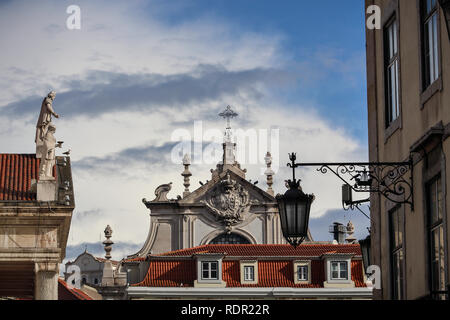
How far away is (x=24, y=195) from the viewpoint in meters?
33.0

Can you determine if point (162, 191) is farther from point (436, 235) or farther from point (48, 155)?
point (436, 235)

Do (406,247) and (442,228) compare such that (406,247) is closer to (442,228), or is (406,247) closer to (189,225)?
(442,228)

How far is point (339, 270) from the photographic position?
55125 mm

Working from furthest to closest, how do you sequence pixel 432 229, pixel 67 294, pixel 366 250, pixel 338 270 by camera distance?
pixel 67 294 < pixel 338 270 < pixel 366 250 < pixel 432 229

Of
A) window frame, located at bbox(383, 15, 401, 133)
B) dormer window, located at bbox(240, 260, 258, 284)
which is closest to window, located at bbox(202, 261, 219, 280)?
dormer window, located at bbox(240, 260, 258, 284)

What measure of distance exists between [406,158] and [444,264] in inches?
83.6

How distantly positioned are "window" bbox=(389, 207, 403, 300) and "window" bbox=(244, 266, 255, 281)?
128ft

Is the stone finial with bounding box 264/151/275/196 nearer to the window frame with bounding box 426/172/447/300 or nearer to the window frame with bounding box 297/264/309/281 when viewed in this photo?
the window frame with bounding box 297/264/309/281

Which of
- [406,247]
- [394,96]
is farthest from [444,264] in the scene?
[394,96]

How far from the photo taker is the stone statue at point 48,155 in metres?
32.8

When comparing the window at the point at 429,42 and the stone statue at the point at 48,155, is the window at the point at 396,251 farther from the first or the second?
the stone statue at the point at 48,155

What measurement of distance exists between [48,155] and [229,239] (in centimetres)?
3392

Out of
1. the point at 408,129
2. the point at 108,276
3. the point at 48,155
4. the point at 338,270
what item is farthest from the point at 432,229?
the point at 108,276
